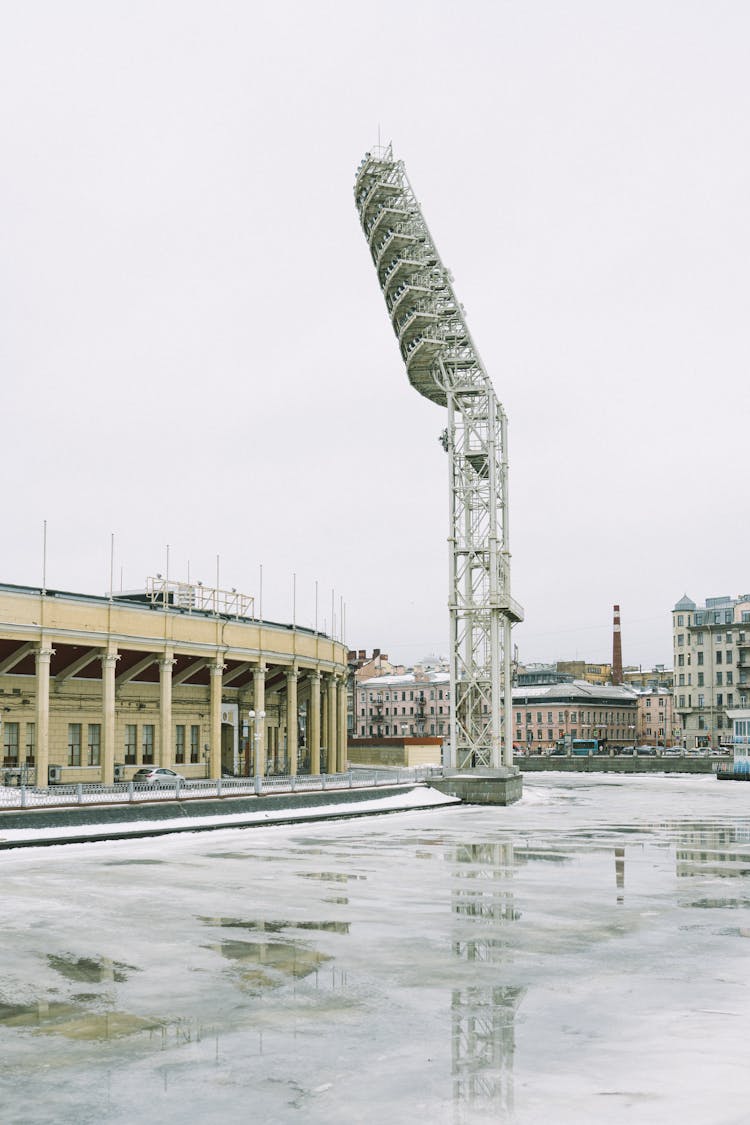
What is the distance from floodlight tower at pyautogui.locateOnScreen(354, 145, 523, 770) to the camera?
59.2 metres

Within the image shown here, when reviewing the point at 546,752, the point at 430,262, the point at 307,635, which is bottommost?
the point at 546,752

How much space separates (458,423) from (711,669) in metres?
96.5

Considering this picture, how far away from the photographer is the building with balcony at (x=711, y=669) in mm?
143500

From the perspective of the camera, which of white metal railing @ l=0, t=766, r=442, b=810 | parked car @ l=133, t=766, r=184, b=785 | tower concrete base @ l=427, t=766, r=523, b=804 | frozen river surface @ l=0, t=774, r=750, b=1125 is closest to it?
frozen river surface @ l=0, t=774, r=750, b=1125

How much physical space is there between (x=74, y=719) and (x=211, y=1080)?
46644 mm

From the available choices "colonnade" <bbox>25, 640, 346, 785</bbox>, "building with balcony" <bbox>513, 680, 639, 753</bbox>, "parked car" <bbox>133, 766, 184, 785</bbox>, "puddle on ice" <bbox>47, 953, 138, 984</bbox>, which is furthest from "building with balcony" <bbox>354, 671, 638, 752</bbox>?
"puddle on ice" <bbox>47, 953, 138, 984</bbox>

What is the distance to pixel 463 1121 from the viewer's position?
9.30 meters

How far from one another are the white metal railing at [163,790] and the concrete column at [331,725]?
1527cm

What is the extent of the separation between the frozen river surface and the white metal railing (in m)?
9.48

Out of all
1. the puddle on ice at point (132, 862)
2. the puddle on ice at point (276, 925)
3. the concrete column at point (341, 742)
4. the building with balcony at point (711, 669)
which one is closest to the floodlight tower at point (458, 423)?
the concrete column at point (341, 742)

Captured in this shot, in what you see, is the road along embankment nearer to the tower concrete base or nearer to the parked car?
the tower concrete base

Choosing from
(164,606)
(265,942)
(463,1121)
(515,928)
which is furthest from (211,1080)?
(164,606)

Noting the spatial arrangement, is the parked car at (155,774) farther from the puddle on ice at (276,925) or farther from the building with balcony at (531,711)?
the building with balcony at (531,711)

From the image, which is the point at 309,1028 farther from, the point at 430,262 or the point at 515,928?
the point at 430,262
